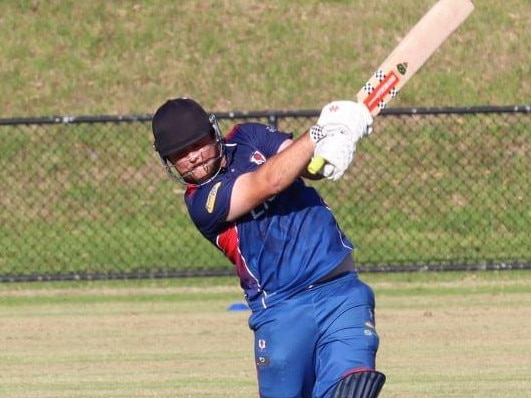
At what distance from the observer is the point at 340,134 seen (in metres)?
5.11

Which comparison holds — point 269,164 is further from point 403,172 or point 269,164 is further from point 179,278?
point 403,172

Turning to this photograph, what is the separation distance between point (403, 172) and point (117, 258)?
338 cm

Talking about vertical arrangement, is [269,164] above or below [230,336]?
above

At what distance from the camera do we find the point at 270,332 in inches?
225

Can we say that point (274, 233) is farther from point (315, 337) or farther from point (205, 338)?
point (205, 338)

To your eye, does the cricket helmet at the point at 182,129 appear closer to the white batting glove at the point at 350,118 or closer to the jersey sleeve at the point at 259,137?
the jersey sleeve at the point at 259,137

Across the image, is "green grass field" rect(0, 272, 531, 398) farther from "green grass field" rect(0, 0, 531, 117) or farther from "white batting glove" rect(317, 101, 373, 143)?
"green grass field" rect(0, 0, 531, 117)

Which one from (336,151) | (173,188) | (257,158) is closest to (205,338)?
(173,188)

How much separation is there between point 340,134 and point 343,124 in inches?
2.2

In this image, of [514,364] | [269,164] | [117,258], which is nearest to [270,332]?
[269,164]

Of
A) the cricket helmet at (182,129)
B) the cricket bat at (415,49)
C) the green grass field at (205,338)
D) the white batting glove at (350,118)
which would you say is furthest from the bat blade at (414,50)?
the green grass field at (205,338)

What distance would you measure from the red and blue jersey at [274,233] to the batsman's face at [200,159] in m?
0.05

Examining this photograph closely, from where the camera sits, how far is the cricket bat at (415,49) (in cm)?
538

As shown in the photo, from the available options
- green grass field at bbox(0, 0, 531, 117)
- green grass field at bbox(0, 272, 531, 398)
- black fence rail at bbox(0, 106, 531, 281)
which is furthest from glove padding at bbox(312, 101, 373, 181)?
green grass field at bbox(0, 0, 531, 117)
